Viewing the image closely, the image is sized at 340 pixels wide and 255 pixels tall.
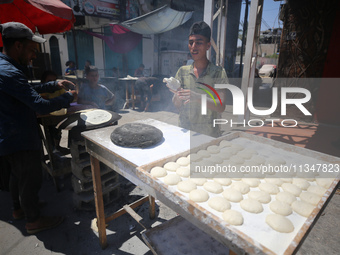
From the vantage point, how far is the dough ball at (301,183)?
4.54 ft

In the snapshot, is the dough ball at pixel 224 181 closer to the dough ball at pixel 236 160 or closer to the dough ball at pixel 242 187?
the dough ball at pixel 242 187

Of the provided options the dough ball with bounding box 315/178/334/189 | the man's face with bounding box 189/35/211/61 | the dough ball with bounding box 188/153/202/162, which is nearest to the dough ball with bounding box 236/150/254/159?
the dough ball with bounding box 188/153/202/162

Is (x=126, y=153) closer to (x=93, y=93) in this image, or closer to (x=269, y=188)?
(x=269, y=188)

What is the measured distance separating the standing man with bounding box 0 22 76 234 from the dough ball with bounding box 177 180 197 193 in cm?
164

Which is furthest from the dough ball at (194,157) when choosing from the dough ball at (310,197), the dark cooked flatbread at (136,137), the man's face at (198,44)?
the man's face at (198,44)

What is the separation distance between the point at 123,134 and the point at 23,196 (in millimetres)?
1553

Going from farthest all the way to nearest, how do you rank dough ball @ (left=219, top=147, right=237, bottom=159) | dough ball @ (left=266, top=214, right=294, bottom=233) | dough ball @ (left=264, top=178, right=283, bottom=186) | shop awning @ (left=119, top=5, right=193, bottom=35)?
shop awning @ (left=119, top=5, right=193, bottom=35)
dough ball @ (left=219, top=147, right=237, bottom=159)
dough ball @ (left=264, top=178, right=283, bottom=186)
dough ball @ (left=266, top=214, right=294, bottom=233)

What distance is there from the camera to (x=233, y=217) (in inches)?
40.4

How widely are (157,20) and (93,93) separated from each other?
6278 mm

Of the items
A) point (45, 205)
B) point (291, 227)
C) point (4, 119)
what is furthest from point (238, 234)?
point (45, 205)

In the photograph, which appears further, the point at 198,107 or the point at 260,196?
the point at 198,107

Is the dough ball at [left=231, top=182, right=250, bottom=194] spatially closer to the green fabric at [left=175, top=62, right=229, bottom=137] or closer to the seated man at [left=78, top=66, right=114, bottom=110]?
the green fabric at [left=175, top=62, right=229, bottom=137]

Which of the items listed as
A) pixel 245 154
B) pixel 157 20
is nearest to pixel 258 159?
pixel 245 154

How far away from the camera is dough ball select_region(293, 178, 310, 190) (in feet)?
4.54
